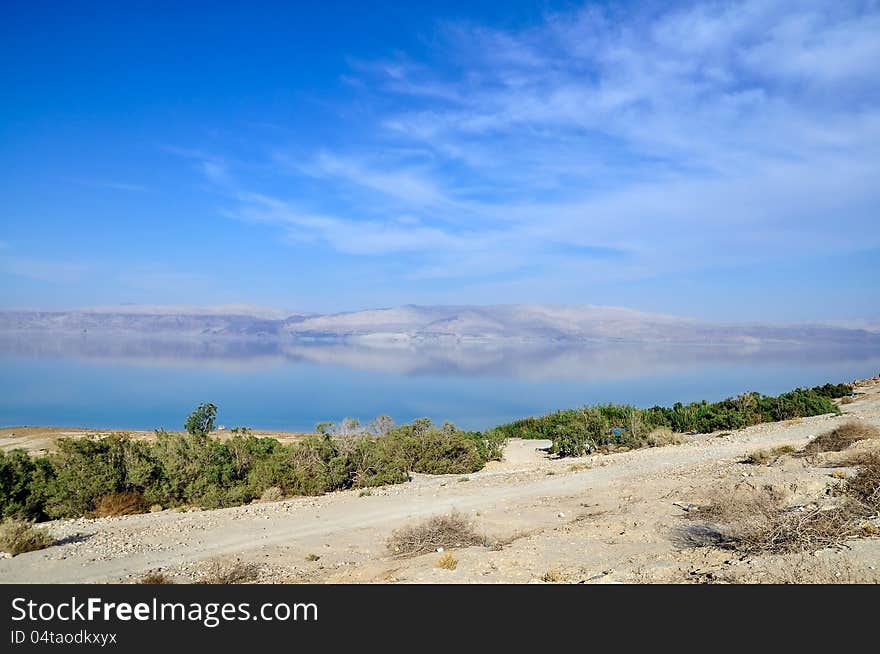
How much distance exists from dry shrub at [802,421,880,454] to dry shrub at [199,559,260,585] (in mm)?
12020

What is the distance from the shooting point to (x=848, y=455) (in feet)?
37.2

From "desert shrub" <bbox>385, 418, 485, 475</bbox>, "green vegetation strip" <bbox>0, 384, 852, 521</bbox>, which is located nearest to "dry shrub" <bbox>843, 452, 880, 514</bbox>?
"green vegetation strip" <bbox>0, 384, 852, 521</bbox>

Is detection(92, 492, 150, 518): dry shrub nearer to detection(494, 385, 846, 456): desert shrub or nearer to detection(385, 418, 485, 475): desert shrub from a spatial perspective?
detection(385, 418, 485, 475): desert shrub

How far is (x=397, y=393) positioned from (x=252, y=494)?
44460 millimetres

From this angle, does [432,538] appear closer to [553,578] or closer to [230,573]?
[553,578]

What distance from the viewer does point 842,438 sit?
13055 millimetres

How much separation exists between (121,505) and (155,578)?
6602 mm

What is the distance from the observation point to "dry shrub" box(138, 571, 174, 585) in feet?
23.9

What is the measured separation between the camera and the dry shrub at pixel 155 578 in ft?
23.9

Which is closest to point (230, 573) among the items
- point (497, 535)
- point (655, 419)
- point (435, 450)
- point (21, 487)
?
point (497, 535)
